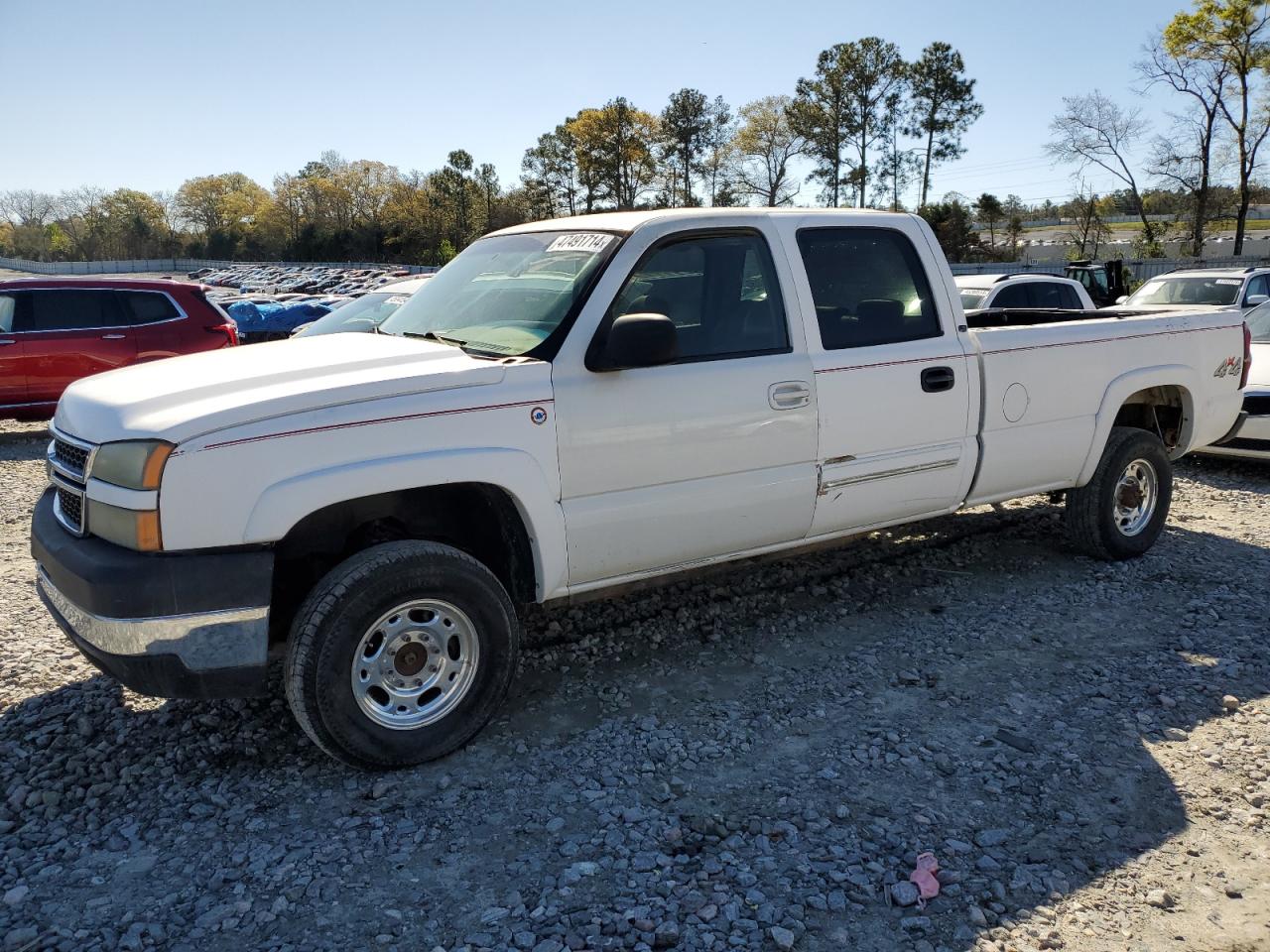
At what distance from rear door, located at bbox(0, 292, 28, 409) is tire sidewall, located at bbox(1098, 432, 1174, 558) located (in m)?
11.5

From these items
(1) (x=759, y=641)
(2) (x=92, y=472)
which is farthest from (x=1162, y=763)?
(2) (x=92, y=472)

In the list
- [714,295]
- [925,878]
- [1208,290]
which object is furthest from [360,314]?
[1208,290]

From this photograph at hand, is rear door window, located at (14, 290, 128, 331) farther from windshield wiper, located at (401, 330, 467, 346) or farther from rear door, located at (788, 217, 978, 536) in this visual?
rear door, located at (788, 217, 978, 536)

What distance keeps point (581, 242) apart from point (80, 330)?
967 centimetres

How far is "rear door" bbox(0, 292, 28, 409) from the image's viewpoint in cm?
1102

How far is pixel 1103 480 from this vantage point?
222 inches

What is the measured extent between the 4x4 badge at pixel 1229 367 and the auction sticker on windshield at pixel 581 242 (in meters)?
4.32

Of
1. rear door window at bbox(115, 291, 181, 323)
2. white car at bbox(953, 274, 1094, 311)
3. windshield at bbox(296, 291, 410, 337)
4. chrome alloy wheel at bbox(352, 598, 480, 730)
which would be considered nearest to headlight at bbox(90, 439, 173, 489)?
chrome alloy wheel at bbox(352, 598, 480, 730)

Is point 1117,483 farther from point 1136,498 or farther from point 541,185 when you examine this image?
point 541,185

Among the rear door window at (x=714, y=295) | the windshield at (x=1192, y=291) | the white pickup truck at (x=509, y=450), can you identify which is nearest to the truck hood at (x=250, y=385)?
the white pickup truck at (x=509, y=450)

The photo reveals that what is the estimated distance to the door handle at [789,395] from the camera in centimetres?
418

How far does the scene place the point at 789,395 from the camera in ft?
13.9

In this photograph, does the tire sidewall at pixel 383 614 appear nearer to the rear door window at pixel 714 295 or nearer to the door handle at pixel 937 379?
the rear door window at pixel 714 295

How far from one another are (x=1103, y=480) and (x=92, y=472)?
5.25 metres
